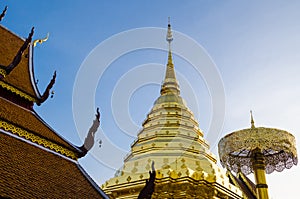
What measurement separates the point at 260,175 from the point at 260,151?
3.81 feet

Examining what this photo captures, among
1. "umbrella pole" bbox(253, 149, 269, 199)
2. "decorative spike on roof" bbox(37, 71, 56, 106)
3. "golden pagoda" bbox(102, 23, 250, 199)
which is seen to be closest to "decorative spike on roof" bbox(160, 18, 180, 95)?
→ "golden pagoda" bbox(102, 23, 250, 199)

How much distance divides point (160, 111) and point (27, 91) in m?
10.7

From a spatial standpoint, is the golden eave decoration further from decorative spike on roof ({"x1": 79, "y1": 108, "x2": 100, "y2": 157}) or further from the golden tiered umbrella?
decorative spike on roof ({"x1": 79, "y1": 108, "x2": 100, "y2": 157})

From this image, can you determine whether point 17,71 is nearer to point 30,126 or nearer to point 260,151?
point 30,126

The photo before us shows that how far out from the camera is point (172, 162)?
14414mm

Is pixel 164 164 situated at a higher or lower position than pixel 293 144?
lower

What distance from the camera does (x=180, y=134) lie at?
1642cm

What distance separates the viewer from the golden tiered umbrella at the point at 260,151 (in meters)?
17.1

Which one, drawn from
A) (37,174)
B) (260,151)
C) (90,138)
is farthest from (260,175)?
(37,174)

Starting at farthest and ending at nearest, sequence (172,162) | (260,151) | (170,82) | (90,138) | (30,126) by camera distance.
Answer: (170,82) < (260,151) < (172,162) < (90,138) < (30,126)

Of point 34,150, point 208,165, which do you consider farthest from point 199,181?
point 34,150

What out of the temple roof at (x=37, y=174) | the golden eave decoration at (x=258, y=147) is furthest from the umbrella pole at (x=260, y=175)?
the temple roof at (x=37, y=174)

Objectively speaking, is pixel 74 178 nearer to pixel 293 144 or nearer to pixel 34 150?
pixel 34 150

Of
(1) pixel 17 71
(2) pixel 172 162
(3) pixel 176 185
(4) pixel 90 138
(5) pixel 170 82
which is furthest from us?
(5) pixel 170 82
